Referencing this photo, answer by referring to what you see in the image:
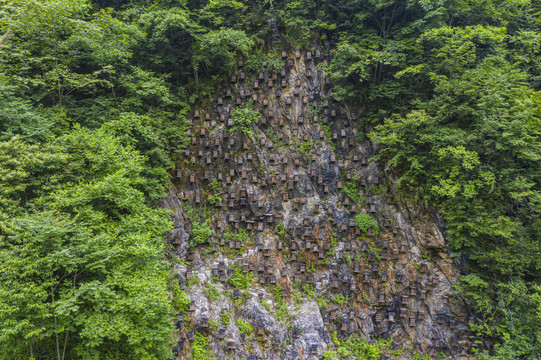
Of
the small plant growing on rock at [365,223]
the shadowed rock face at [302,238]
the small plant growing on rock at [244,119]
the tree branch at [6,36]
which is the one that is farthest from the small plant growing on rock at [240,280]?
the tree branch at [6,36]

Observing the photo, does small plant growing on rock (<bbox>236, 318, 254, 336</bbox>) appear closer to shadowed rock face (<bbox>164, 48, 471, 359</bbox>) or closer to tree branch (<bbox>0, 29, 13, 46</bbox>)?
shadowed rock face (<bbox>164, 48, 471, 359</bbox>)

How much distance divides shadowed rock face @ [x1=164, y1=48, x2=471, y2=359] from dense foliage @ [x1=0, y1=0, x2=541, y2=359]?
66cm

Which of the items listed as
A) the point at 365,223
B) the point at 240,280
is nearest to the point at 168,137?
the point at 240,280

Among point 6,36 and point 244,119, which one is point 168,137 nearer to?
point 244,119

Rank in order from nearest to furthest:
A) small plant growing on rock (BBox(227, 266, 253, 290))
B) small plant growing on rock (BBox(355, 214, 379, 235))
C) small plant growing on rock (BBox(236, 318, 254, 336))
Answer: small plant growing on rock (BBox(236, 318, 254, 336)), small plant growing on rock (BBox(227, 266, 253, 290)), small plant growing on rock (BBox(355, 214, 379, 235))

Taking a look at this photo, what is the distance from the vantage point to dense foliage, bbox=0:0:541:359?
535cm

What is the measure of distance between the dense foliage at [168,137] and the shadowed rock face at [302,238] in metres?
0.66

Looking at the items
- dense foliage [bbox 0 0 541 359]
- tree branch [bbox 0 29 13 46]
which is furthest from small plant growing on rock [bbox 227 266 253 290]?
tree branch [bbox 0 29 13 46]

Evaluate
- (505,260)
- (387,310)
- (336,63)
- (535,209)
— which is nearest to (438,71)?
(336,63)

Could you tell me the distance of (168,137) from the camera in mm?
9836

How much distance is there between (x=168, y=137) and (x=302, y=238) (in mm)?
6538

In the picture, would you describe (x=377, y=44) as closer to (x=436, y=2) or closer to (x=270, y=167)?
(x=436, y=2)

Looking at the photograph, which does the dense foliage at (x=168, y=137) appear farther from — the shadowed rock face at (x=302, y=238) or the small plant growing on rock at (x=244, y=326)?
the small plant growing on rock at (x=244, y=326)

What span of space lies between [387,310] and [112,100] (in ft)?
42.6
